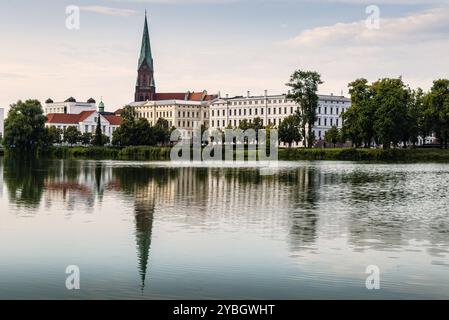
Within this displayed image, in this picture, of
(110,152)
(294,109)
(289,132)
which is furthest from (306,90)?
(294,109)

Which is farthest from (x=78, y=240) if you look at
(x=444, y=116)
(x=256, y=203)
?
(x=444, y=116)

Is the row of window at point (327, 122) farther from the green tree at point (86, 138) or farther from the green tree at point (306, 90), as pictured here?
the green tree at point (306, 90)

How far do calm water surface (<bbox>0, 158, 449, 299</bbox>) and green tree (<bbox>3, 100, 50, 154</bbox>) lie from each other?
3364 inches

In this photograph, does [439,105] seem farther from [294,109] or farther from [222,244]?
[222,244]

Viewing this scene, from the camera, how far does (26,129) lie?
120 m

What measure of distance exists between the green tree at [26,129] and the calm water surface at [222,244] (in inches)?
3364

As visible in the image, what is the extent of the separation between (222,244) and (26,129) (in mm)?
104071

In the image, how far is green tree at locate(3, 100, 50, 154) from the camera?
121 m

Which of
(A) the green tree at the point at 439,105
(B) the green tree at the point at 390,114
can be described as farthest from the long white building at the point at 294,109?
(B) the green tree at the point at 390,114

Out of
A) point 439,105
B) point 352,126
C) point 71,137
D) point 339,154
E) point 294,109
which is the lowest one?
point 339,154

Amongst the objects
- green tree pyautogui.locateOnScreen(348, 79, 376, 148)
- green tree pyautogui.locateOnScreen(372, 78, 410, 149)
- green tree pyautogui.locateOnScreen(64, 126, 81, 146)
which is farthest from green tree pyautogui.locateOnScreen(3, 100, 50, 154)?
green tree pyautogui.locateOnScreen(64, 126, 81, 146)
